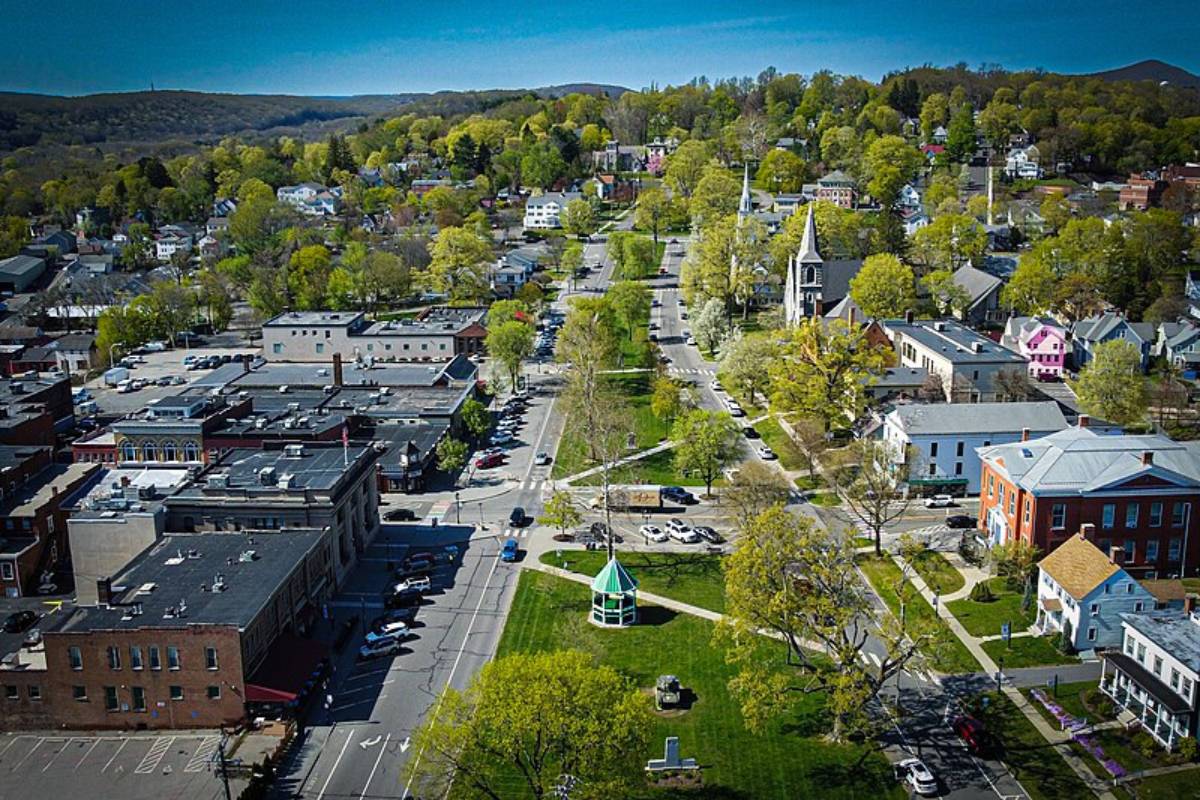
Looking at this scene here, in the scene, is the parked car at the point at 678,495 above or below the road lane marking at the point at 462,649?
above

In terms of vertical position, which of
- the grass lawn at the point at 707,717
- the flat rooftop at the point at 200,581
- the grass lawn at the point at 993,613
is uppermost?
the flat rooftop at the point at 200,581

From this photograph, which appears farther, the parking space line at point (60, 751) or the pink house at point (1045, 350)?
the pink house at point (1045, 350)

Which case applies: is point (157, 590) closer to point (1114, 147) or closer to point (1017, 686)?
point (1017, 686)

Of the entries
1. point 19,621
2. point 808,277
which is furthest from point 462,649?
point 808,277

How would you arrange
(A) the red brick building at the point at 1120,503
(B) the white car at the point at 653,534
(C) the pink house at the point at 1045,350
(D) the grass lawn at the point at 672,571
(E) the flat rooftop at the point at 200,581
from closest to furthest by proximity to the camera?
(E) the flat rooftop at the point at 200,581, (A) the red brick building at the point at 1120,503, (D) the grass lawn at the point at 672,571, (B) the white car at the point at 653,534, (C) the pink house at the point at 1045,350

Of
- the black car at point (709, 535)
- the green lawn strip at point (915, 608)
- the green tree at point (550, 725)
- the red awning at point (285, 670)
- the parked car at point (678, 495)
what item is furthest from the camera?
Result: the parked car at point (678, 495)

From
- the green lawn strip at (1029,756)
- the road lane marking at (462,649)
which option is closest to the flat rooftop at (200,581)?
the road lane marking at (462,649)

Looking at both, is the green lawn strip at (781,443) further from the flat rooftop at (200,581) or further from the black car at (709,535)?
the flat rooftop at (200,581)

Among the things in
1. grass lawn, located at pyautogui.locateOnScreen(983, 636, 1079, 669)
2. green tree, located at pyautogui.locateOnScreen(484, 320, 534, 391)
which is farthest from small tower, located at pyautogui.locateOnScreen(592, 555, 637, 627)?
green tree, located at pyautogui.locateOnScreen(484, 320, 534, 391)
